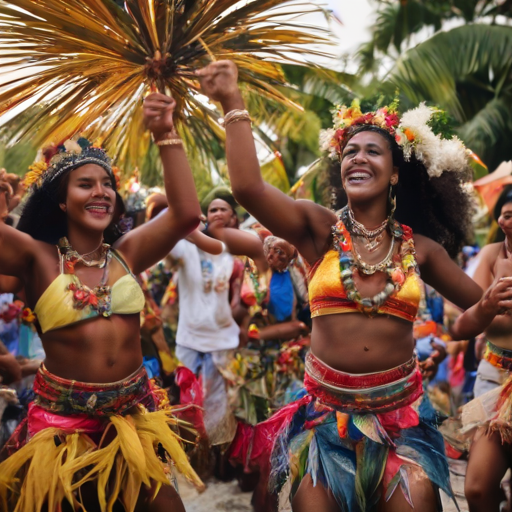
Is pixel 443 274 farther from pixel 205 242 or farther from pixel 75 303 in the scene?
pixel 205 242

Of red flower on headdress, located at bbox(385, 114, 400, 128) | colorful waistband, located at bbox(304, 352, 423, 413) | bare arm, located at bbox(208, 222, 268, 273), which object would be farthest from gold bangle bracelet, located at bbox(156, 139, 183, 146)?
bare arm, located at bbox(208, 222, 268, 273)

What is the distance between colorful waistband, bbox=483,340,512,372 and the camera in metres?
4.28

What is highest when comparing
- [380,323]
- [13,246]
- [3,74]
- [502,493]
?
[3,74]

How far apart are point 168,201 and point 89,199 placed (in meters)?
0.37

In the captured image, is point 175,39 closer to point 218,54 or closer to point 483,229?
point 218,54

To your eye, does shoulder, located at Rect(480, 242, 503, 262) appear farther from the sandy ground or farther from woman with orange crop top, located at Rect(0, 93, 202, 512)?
woman with orange crop top, located at Rect(0, 93, 202, 512)

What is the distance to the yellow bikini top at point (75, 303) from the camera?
3250 millimetres

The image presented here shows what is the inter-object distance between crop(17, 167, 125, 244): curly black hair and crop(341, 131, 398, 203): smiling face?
1.15m

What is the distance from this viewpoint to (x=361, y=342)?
3.23m

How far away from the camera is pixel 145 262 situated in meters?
3.62

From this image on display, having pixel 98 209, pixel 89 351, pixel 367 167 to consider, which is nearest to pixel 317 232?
pixel 367 167

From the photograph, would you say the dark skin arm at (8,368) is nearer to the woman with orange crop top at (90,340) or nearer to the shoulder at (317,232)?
the woman with orange crop top at (90,340)

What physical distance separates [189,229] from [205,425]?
10.1 ft

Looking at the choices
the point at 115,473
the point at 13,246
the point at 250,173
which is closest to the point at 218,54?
the point at 250,173
